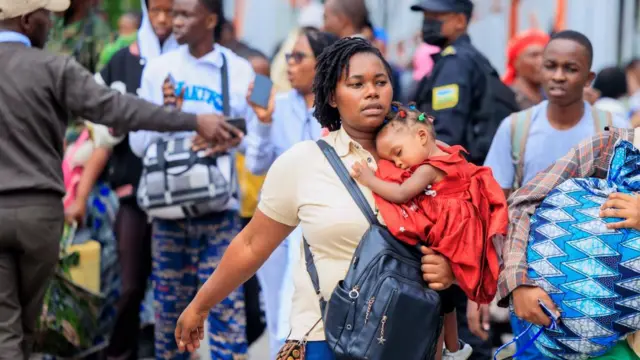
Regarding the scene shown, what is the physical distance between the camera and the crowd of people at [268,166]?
387cm

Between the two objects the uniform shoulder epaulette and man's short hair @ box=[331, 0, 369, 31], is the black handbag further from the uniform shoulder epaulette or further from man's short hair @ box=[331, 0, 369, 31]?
man's short hair @ box=[331, 0, 369, 31]

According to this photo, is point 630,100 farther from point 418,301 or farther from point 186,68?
point 418,301

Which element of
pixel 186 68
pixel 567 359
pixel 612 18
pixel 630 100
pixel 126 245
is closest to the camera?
pixel 567 359

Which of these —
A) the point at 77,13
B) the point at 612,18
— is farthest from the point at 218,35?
the point at 612,18

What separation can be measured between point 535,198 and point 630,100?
7.62 metres

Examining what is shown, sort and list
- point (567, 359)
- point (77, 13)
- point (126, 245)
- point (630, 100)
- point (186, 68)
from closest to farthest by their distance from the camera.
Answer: point (567, 359), point (186, 68), point (126, 245), point (77, 13), point (630, 100)

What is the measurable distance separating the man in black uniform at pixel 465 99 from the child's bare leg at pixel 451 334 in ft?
7.12

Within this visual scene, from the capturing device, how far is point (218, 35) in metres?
7.00

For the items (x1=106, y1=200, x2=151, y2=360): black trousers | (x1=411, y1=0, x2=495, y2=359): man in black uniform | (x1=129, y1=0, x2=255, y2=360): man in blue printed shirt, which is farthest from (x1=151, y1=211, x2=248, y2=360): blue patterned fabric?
(x1=411, y1=0, x2=495, y2=359): man in black uniform

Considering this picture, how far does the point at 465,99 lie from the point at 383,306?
2977 mm

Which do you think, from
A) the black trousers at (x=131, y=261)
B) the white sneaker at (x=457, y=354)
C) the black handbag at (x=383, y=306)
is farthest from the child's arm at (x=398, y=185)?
the black trousers at (x=131, y=261)

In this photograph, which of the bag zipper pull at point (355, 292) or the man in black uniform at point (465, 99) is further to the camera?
the man in black uniform at point (465, 99)

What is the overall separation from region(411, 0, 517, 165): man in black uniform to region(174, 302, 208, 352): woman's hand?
Answer: 2.42 m

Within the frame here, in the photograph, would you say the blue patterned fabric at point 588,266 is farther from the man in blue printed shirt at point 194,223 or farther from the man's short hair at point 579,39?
the man in blue printed shirt at point 194,223
